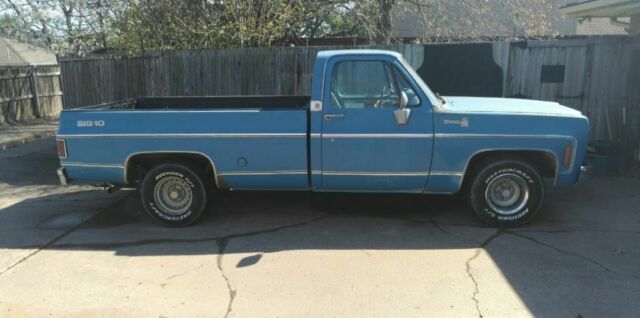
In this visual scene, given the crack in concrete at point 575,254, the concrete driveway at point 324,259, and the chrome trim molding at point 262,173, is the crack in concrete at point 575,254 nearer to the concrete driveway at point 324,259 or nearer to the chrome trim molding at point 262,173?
the concrete driveway at point 324,259

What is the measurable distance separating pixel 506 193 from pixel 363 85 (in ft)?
6.54

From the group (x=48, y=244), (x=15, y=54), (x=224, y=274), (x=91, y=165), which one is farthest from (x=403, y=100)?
(x=15, y=54)

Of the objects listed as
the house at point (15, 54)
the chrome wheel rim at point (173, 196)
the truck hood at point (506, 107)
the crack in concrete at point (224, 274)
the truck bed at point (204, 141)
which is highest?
the house at point (15, 54)

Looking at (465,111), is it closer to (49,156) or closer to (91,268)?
(91,268)

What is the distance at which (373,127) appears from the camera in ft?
18.3

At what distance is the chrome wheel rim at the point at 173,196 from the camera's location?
5.98m

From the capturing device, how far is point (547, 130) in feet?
18.0

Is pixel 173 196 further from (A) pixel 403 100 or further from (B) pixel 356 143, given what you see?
(A) pixel 403 100

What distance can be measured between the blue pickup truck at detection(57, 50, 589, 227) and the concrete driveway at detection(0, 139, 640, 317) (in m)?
0.54

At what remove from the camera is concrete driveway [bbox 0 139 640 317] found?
4.15m

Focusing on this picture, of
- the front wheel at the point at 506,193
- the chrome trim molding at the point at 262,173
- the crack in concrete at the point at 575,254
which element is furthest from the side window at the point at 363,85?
the crack in concrete at the point at 575,254

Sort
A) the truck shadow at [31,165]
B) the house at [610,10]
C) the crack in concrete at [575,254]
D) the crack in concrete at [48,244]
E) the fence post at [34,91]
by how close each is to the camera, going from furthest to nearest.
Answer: the fence post at [34,91]
the truck shadow at [31,165]
the house at [610,10]
the crack in concrete at [48,244]
the crack in concrete at [575,254]

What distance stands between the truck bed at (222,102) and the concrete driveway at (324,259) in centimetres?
132

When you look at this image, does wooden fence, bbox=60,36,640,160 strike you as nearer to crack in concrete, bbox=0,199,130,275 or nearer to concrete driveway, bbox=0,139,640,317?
concrete driveway, bbox=0,139,640,317
